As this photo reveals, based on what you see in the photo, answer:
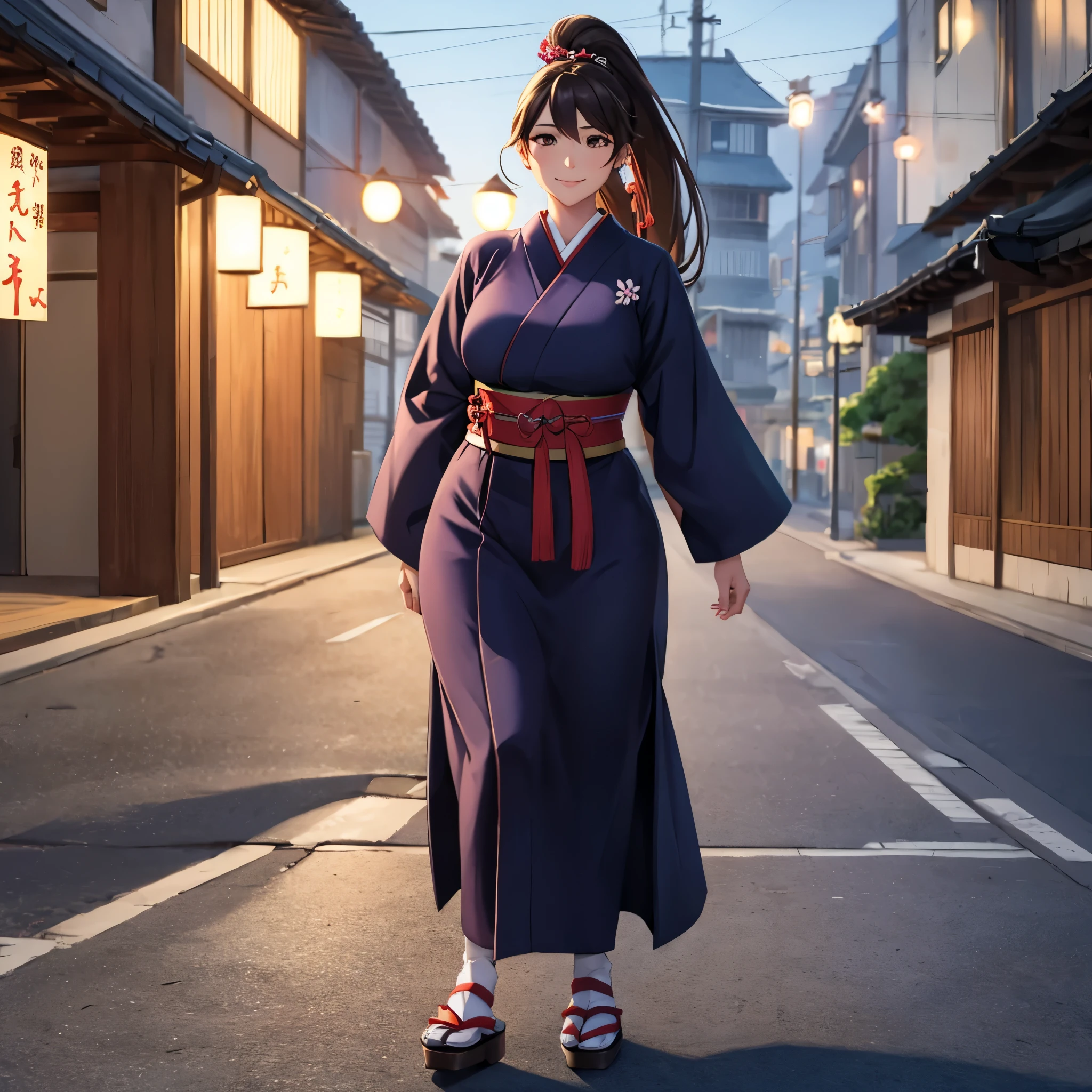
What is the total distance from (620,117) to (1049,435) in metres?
12.4

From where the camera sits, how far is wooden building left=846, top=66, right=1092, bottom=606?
12039 millimetres

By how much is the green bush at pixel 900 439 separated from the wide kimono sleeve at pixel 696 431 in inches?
775

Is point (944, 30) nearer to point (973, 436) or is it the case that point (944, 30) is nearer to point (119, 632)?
point (973, 436)

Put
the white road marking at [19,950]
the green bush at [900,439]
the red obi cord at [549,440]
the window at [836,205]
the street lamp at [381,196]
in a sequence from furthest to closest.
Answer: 1. the window at [836,205]
2. the green bush at [900,439]
3. the street lamp at [381,196]
4. the white road marking at [19,950]
5. the red obi cord at [549,440]

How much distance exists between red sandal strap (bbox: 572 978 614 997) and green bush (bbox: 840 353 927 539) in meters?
20.1

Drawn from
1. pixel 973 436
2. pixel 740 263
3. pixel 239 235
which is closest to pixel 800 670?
pixel 239 235

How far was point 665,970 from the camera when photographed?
3.49 metres

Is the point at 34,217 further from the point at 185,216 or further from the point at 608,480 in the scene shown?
the point at 608,480

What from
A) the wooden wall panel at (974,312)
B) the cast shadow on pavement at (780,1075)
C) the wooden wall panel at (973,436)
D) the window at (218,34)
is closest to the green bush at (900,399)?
the wooden wall panel at (973,436)

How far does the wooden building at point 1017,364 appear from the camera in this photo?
39.5 feet

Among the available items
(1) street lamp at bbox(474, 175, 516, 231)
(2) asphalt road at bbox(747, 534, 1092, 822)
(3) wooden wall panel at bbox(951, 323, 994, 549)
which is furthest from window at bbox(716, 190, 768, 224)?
(2) asphalt road at bbox(747, 534, 1092, 822)

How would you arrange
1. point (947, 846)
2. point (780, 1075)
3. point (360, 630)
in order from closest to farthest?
point (780, 1075)
point (947, 846)
point (360, 630)

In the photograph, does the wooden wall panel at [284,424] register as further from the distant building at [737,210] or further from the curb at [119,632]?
the distant building at [737,210]

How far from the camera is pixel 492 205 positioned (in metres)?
17.4
